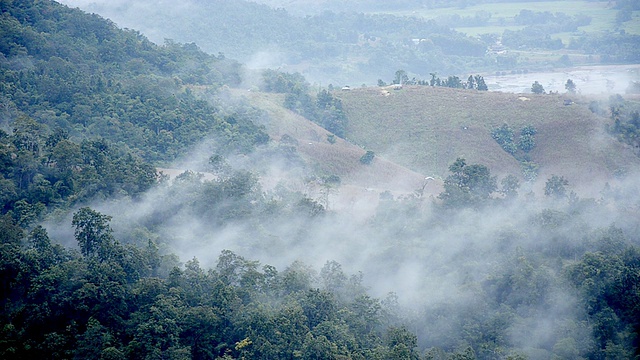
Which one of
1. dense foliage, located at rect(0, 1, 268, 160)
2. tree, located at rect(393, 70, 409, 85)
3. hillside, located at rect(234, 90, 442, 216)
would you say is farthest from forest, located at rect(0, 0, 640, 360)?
tree, located at rect(393, 70, 409, 85)

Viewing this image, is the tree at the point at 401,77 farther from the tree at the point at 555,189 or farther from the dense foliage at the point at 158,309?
the dense foliage at the point at 158,309

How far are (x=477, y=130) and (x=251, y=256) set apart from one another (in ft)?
132

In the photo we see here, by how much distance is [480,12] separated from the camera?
577ft

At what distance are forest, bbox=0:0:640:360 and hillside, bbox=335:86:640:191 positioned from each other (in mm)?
7801

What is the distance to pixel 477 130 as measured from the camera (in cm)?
7112

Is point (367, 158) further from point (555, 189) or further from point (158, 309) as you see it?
point (158, 309)

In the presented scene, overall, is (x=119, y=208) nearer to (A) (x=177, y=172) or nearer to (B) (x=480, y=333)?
(A) (x=177, y=172)

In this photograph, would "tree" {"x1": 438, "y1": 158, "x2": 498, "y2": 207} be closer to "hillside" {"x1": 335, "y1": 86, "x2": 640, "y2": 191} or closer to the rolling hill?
the rolling hill

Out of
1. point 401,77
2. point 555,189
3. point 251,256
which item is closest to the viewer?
point 251,256

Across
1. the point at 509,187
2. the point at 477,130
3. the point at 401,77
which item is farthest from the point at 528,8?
the point at 509,187

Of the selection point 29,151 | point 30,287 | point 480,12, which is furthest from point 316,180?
point 480,12

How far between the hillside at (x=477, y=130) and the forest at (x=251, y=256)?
7801mm

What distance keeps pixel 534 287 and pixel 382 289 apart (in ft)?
25.2

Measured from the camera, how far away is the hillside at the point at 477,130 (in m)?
63.5
